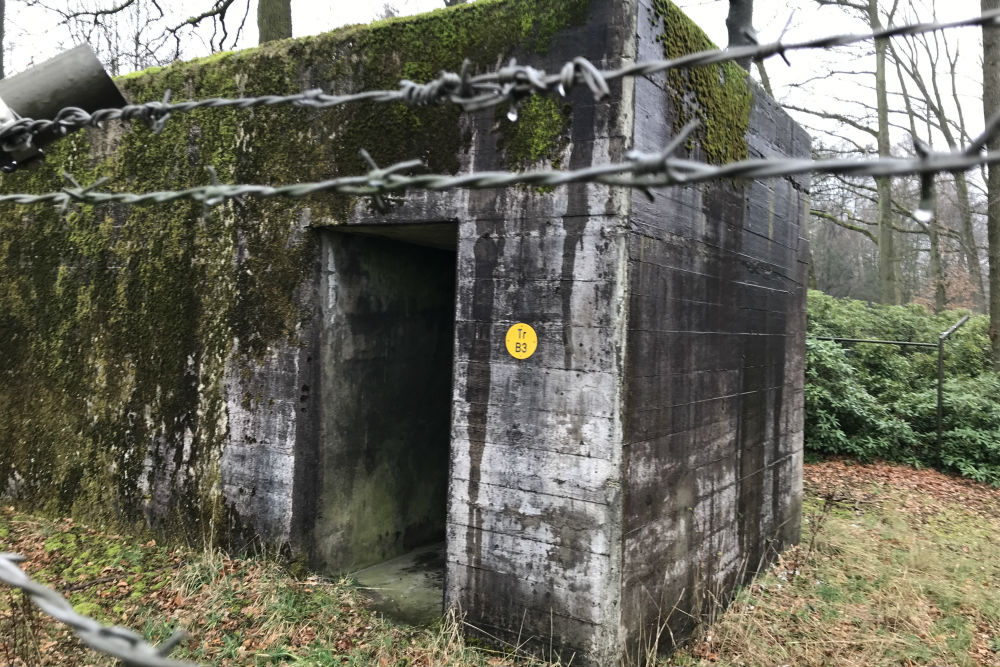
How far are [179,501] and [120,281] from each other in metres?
1.96

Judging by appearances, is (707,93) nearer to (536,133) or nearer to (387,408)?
(536,133)

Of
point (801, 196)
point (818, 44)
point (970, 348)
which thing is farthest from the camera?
point (970, 348)

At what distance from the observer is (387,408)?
5.93m

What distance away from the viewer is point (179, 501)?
222 inches

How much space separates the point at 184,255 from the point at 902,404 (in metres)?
10.3

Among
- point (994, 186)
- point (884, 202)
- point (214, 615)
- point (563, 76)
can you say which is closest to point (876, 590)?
point (214, 615)

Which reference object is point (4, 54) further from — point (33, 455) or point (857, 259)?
point (857, 259)

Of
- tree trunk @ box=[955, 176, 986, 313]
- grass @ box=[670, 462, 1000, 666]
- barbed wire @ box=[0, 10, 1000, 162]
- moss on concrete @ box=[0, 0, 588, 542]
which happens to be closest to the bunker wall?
grass @ box=[670, 462, 1000, 666]

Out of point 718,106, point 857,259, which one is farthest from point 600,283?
point 857,259

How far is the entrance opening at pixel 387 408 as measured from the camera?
17.5ft

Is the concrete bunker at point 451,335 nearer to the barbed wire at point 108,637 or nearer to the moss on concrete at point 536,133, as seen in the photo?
the moss on concrete at point 536,133

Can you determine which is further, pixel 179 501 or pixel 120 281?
pixel 120 281

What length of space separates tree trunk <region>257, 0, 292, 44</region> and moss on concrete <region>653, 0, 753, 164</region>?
6.45m

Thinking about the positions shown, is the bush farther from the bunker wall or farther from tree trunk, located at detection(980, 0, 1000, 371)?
the bunker wall
